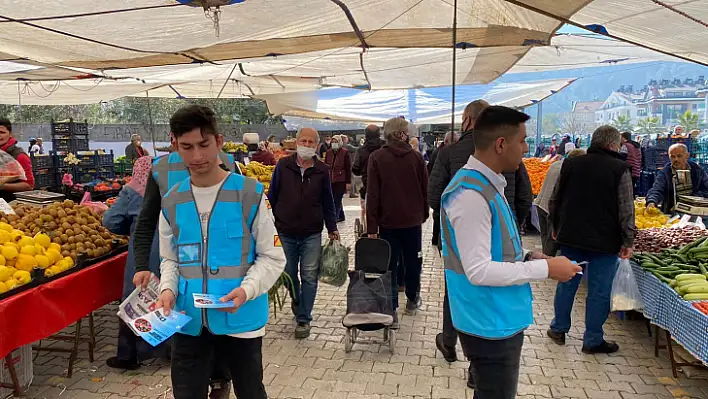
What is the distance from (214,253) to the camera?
213cm

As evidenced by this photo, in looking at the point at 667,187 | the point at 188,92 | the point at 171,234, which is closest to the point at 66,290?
the point at 171,234

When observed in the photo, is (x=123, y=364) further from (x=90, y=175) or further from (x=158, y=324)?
(x=90, y=175)

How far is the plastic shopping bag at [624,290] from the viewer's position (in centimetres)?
414

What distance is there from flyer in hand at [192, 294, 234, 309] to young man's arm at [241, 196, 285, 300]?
6.8 inches

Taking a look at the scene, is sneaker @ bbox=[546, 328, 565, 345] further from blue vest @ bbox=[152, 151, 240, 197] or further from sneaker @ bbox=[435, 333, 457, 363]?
blue vest @ bbox=[152, 151, 240, 197]

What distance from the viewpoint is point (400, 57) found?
7.80 metres

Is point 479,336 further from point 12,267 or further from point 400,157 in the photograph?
point 12,267

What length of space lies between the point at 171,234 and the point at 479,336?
1479 mm

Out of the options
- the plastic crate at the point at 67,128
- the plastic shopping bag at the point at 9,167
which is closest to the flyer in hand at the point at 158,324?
the plastic shopping bag at the point at 9,167

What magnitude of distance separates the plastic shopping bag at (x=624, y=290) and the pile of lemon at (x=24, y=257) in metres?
4.52

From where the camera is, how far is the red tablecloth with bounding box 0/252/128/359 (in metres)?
2.96

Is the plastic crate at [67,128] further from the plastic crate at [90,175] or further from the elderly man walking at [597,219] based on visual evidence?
the elderly man walking at [597,219]

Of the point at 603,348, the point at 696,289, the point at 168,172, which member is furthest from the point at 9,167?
the point at 696,289

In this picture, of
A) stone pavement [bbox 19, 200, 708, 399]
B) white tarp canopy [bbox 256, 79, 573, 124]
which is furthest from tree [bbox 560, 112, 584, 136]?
stone pavement [bbox 19, 200, 708, 399]
